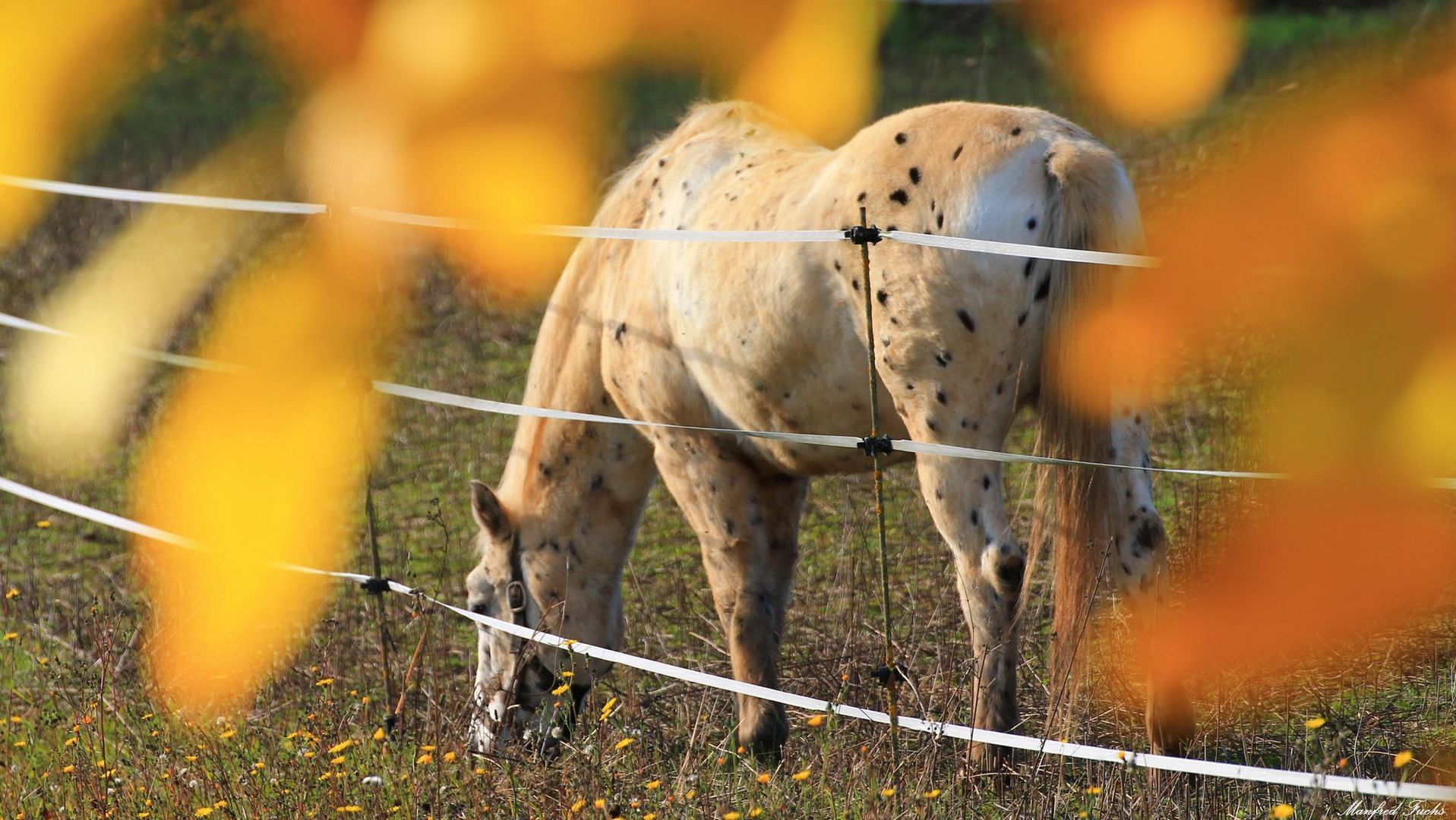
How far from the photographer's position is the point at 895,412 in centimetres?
403

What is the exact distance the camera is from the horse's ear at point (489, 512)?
15.5 ft

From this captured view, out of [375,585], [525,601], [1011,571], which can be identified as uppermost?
[1011,571]

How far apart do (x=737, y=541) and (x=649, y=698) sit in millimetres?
504

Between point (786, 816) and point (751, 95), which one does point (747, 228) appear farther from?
point (751, 95)

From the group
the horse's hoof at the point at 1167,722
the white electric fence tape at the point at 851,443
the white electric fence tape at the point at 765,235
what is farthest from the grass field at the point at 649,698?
the white electric fence tape at the point at 765,235

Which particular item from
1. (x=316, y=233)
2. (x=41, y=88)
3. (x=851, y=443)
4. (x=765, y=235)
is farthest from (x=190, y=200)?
(x=41, y=88)

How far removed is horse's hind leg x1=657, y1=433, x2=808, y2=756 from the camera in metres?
4.53

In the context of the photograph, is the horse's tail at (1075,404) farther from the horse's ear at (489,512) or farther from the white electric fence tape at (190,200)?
the white electric fence tape at (190,200)

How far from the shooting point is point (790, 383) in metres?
4.18

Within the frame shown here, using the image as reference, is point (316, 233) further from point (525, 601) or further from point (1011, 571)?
point (1011, 571)

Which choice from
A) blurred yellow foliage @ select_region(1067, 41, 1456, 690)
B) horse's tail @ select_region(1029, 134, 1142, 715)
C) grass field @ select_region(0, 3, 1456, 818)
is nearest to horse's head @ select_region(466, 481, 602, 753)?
grass field @ select_region(0, 3, 1456, 818)

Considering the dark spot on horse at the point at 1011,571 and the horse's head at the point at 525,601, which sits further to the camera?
the horse's head at the point at 525,601

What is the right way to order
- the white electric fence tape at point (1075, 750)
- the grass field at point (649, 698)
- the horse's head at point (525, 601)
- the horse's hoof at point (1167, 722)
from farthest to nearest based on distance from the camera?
the horse's head at point (525, 601)
the horse's hoof at point (1167, 722)
the grass field at point (649, 698)
the white electric fence tape at point (1075, 750)

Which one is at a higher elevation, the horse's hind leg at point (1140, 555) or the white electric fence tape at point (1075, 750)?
the horse's hind leg at point (1140, 555)
